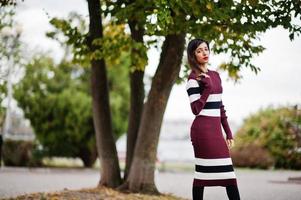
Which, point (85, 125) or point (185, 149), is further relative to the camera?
point (185, 149)

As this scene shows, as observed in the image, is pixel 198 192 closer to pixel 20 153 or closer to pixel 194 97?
pixel 194 97

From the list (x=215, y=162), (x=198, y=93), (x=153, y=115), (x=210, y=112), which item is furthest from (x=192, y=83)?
(x=153, y=115)

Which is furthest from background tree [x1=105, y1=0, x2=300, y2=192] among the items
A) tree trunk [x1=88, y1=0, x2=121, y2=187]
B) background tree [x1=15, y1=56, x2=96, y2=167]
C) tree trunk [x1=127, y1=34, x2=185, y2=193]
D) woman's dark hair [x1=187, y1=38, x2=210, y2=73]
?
background tree [x1=15, y1=56, x2=96, y2=167]

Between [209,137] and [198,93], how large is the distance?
1.46 ft

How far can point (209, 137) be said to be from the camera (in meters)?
5.23

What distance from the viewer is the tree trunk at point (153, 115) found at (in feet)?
33.6

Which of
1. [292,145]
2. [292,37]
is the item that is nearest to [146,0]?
[292,37]

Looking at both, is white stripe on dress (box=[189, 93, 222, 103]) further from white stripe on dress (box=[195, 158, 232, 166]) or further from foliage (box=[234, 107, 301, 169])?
foliage (box=[234, 107, 301, 169])

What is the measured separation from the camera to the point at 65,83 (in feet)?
81.0

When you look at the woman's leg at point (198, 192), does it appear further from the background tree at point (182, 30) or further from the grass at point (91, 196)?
the grass at point (91, 196)

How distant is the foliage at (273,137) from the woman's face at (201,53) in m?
19.1

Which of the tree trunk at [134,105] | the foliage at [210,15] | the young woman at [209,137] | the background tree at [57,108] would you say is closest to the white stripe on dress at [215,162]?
the young woman at [209,137]

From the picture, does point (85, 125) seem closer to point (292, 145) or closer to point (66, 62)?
point (66, 62)

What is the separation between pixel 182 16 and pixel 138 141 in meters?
2.72
